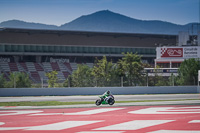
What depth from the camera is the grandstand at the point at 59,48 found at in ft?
223

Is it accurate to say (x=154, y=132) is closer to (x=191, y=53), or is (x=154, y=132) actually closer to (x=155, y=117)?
(x=155, y=117)

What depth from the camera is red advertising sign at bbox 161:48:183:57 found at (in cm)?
6456

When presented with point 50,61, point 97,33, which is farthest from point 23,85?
point 97,33

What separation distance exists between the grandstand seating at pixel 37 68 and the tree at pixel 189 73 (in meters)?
29.2

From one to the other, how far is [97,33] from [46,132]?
62291 mm

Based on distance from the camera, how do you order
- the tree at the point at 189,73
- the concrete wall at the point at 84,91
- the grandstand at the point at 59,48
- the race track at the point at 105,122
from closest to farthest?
the race track at the point at 105,122, the concrete wall at the point at 84,91, the tree at the point at 189,73, the grandstand at the point at 59,48

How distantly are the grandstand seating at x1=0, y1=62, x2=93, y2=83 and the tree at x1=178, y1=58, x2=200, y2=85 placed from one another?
29167 millimetres

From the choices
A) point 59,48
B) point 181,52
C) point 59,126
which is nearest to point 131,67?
point 181,52

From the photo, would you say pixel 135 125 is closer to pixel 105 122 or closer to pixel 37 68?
pixel 105 122

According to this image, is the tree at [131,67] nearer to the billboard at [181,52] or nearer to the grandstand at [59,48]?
the billboard at [181,52]

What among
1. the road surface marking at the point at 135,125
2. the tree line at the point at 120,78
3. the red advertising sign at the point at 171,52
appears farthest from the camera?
the red advertising sign at the point at 171,52

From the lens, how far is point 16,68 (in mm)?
66875

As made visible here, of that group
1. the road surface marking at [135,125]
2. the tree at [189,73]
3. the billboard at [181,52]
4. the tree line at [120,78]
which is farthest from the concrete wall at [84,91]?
the billboard at [181,52]

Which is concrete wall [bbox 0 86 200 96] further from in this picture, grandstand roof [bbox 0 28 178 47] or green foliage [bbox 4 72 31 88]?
grandstand roof [bbox 0 28 178 47]
